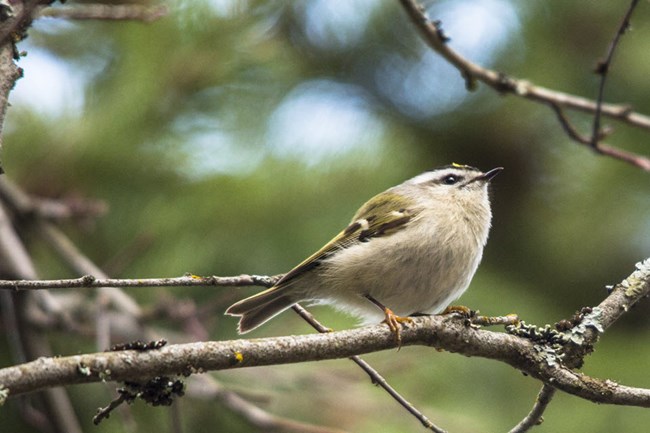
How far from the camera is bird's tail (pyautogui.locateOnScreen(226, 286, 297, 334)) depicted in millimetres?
3215

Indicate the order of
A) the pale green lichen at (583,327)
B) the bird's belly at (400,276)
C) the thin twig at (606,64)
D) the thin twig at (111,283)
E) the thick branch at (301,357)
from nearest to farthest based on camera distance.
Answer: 1. the thick branch at (301,357)
2. the thin twig at (111,283)
3. the pale green lichen at (583,327)
4. the thin twig at (606,64)
5. the bird's belly at (400,276)

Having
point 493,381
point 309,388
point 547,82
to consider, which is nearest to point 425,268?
point 309,388

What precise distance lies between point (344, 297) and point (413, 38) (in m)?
2.44

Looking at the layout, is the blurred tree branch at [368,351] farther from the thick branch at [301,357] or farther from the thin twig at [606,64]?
the thin twig at [606,64]

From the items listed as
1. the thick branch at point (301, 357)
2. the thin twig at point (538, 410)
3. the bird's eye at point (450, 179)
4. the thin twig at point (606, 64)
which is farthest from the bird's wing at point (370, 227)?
the thin twig at point (538, 410)

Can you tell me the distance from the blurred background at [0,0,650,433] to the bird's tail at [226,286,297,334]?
0.13m

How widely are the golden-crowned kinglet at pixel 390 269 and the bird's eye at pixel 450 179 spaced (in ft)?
1.17

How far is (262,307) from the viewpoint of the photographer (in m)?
3.30

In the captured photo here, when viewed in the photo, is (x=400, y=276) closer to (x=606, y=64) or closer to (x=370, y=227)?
(x=370, y=227)

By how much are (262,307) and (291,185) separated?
884 millimetres

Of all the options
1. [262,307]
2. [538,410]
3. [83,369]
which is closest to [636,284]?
[538,410]

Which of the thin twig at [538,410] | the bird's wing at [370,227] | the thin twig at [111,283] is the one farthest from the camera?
the bird's wing at [370,227]

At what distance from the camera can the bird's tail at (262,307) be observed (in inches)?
127

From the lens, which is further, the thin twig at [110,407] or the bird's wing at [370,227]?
the bird's wing at [370,227]
